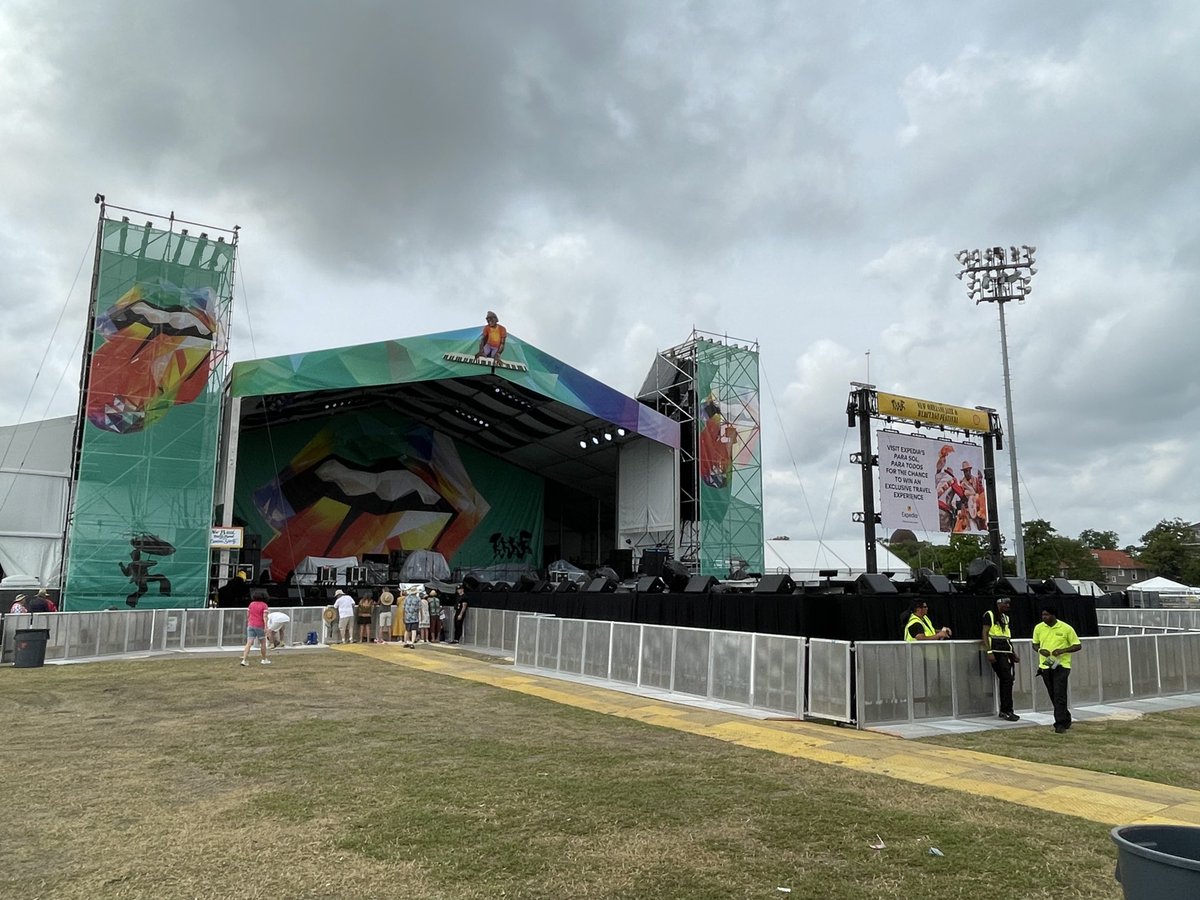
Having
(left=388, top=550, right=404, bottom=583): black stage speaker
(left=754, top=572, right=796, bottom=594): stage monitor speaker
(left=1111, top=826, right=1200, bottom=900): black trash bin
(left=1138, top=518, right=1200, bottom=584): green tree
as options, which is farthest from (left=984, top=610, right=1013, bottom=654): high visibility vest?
(left=1138, top=518, right=1200, bottom=584): green tree

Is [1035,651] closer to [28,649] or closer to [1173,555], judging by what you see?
[28,649]

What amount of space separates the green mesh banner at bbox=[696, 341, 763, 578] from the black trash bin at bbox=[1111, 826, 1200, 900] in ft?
114

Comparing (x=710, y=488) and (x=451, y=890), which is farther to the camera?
(x=710, y=488)

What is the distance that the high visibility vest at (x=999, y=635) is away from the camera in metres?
11.1

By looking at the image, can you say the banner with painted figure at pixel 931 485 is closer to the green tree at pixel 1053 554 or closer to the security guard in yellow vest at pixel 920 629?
the security guard in yellow vest at pixel 920 629

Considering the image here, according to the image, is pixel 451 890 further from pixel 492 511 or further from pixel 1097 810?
pixel 492 511

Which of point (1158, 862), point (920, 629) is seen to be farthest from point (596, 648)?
point (1158, 862)

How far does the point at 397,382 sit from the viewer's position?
3234 cm

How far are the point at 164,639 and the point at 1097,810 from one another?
20.1 metres

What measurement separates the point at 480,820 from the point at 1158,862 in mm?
4389

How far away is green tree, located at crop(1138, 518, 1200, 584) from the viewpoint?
68438 mm

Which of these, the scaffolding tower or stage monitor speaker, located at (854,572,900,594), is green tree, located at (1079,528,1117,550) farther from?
stage monitor speaker, located at (854,572,900,594)

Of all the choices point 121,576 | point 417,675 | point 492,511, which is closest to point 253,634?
point 417,675

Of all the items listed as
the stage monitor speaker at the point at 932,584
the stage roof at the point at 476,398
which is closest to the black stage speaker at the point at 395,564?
the stage roof at the point at 476,398
